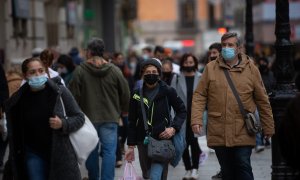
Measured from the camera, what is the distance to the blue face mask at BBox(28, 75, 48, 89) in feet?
25.2

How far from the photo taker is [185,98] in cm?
1147

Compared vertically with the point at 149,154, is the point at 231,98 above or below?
above

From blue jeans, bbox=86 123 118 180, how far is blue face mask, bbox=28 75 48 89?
2.56 metres

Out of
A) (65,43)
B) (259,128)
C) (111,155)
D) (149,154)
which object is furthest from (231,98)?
(65,43)

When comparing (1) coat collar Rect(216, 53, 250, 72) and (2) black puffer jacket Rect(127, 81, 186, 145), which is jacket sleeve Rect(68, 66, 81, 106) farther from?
(1) coat collar Rect(216, 53, 250, 72)

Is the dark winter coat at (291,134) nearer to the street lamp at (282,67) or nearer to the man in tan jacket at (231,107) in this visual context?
the man in tan jacket at (231,107)

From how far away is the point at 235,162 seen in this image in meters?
8.36

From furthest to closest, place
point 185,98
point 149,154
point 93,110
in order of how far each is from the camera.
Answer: point 185,98 → point 93,110 → point 149,154

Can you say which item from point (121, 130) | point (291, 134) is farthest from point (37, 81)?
point (121, 130)

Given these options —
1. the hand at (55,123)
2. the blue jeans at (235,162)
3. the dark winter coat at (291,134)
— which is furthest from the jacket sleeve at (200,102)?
the dark winter coat at (291,134)

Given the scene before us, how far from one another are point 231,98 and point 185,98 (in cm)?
320

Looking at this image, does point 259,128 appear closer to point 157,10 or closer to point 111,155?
point 111,155

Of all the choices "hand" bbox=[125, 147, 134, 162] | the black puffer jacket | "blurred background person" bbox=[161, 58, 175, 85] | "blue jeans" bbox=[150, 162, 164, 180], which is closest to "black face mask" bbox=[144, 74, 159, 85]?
the black puffer jacket

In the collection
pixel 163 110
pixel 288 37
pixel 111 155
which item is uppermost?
pixel 288 37
